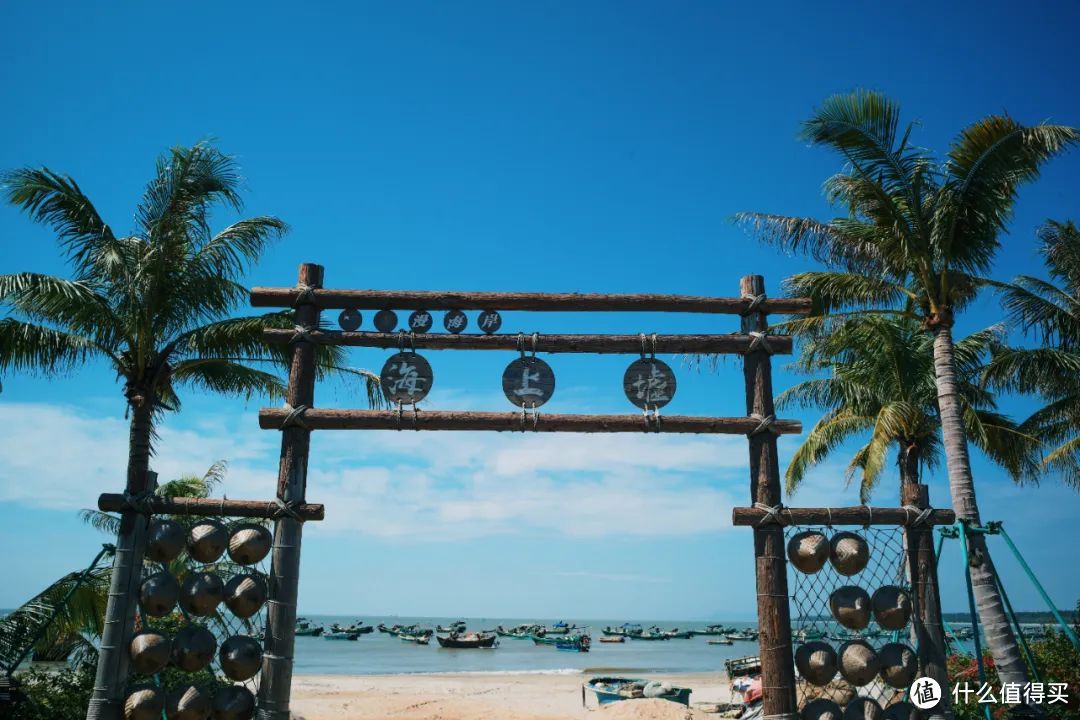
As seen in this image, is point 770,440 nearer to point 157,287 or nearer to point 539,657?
point 157,287

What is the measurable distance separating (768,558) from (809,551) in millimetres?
330

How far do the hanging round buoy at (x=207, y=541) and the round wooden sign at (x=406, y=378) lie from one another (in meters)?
1.76

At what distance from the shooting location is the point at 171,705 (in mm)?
6207

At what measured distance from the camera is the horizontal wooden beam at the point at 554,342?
22.6ft

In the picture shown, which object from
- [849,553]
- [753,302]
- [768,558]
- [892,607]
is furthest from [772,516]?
[753,302]

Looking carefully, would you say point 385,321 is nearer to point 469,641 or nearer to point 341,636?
point 469,641

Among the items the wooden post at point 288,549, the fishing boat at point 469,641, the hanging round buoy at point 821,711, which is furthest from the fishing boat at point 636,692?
the fishing boat at point 469,641

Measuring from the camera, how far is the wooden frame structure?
6.33 m

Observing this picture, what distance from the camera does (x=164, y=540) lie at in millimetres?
6469

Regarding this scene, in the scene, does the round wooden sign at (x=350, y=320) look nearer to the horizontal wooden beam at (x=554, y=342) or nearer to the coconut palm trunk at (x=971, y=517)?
the horizontal wooden beam at (x=554, y=342)

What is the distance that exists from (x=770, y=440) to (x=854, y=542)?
105 cm

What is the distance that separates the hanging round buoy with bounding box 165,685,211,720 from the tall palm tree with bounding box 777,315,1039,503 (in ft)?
39.3

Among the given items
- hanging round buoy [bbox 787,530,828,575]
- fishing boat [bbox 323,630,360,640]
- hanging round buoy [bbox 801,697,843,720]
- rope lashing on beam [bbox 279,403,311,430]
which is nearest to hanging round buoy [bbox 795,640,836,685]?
hanging round buoy [bbox 801,697,843,720]

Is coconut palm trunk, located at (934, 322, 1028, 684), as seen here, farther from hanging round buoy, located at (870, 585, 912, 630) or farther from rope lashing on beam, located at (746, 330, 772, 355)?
rope lashing on beam, located at (746, 330, 772, 355)
